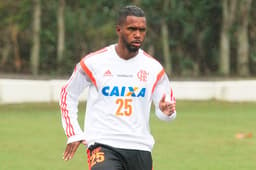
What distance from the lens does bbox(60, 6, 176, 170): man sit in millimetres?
6711

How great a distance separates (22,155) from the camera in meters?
14.3

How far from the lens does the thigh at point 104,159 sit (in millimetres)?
6633

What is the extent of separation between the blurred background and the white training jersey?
3689 centimetres

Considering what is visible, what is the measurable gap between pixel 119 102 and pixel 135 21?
64 centimetres

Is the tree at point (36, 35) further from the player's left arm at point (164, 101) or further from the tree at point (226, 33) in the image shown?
the player's left arm at point (164, 101)

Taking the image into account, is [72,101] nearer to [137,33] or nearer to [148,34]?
[137,33]

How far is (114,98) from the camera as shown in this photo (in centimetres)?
676

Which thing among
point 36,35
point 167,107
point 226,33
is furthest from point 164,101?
point 226,33

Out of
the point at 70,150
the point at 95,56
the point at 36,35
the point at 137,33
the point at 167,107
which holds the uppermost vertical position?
the point at 137,33

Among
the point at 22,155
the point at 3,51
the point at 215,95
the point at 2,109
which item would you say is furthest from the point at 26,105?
the point at 3,51

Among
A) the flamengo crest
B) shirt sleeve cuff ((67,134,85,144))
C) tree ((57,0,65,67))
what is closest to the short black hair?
the flamengo crest

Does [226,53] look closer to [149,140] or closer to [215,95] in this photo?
[215,95]

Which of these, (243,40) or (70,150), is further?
(243,40)

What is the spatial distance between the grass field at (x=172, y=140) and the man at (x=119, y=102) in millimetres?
5863
